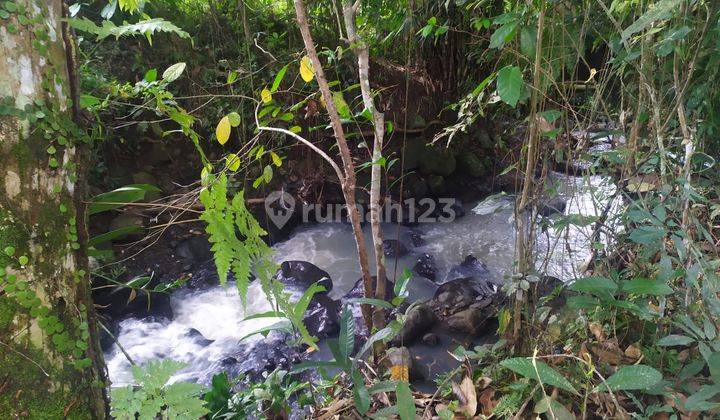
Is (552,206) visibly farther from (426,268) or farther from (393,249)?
(393,249)

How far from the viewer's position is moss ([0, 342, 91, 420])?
0.74m

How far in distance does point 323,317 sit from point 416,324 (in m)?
0.63

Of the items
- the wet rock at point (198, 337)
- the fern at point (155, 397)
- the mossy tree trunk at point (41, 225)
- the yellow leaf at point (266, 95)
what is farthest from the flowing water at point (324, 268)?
the mossy tree trunk at point (41, 225)

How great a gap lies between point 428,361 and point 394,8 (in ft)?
7.59

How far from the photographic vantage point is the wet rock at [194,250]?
3.59 meters

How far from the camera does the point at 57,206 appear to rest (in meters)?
0.80

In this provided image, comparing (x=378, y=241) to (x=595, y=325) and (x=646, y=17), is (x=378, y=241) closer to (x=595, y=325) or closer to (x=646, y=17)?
(x=595, y=325)

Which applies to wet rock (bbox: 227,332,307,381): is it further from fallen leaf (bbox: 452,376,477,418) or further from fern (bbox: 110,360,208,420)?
fern (bbox: 110,360,208,420)

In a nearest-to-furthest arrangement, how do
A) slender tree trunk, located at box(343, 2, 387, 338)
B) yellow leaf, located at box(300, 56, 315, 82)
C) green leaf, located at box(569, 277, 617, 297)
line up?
green leaf, located at box(569, 277, 617, 297) → yellow leaf, located at box(300, 56, 315, 82) → slender tree trunk, located at box(343, 2, 387, 338)

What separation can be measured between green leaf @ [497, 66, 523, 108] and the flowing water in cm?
51

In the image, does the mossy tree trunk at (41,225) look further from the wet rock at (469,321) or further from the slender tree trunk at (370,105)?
the wet rock at (469,321)

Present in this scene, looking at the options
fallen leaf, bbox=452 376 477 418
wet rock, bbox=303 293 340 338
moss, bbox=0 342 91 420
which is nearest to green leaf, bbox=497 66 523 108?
fallen leaf, bbox=452 376 477 418

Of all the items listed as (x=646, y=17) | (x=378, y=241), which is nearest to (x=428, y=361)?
(x=378, y=241)

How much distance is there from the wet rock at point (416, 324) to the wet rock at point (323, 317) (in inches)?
18.9
